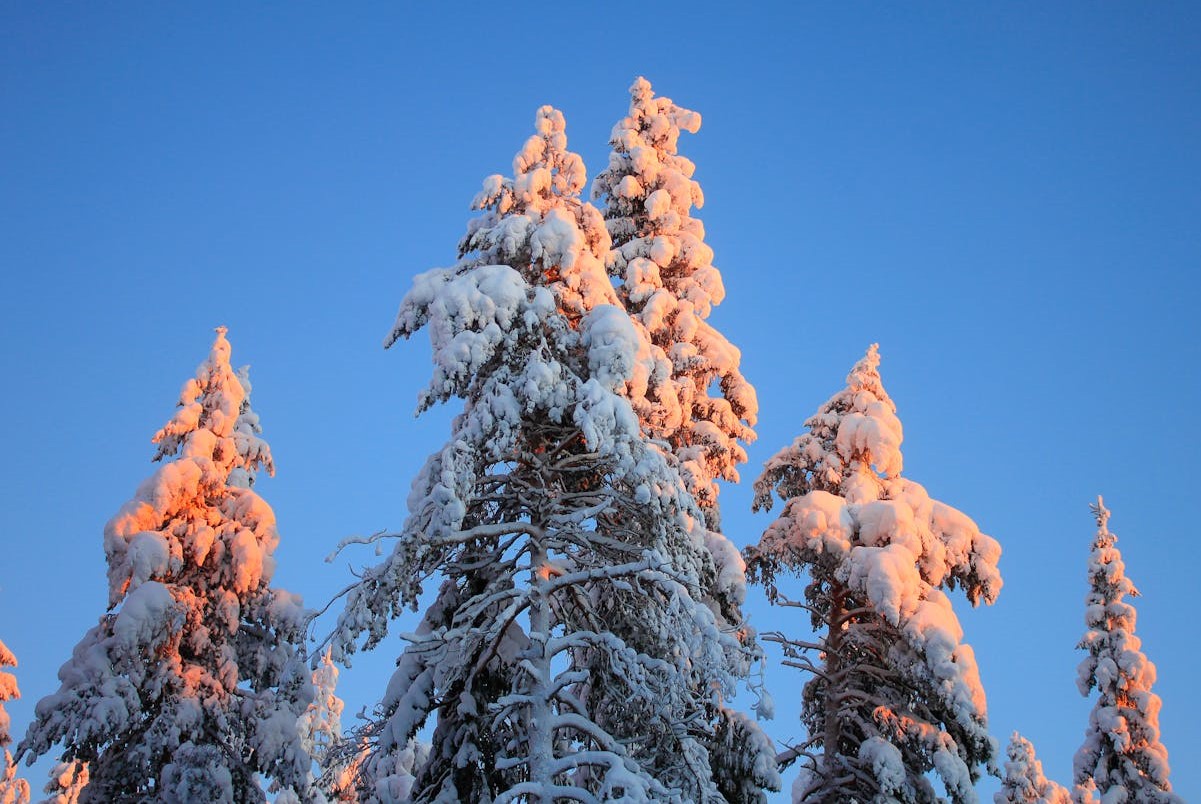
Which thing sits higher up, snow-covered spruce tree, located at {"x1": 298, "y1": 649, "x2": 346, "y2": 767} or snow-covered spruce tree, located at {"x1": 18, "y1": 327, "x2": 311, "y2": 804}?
snow-covered spruce tree, located at {"x1": 298, "y1": 649, "x2": 346, "y2": 767}

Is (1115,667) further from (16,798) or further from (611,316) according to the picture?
(16,798)

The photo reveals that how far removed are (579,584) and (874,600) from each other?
8371 millimetres

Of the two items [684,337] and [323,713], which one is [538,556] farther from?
[323,713]

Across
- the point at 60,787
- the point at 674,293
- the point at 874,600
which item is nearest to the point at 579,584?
the point at 874,600

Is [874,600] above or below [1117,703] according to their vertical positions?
below

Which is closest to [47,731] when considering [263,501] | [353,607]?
[263,501]

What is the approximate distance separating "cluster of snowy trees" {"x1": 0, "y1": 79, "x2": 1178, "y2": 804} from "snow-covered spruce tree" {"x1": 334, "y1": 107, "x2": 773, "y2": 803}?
1.9 inches

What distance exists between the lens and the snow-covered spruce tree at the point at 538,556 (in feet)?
49.6

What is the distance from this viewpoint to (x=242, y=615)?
23000 mm

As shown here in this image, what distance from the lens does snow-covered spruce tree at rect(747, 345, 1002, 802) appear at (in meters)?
22.3

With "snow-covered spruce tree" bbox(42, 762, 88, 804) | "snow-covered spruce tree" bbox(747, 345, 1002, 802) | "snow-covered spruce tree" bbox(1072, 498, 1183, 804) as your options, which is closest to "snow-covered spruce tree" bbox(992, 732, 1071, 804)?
"snow-covered spruce tree" bbox(1072, 498, 1183, 804)

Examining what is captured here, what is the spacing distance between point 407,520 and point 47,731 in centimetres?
877

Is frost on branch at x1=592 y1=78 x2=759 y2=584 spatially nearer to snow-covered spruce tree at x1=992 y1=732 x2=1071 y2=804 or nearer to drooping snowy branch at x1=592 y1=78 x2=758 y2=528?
drooping snowy branch at x1=592 y1=78 x2=758 y2=528

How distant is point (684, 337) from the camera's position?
2550cm
